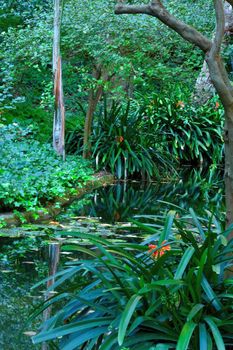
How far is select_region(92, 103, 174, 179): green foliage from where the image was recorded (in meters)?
14.9

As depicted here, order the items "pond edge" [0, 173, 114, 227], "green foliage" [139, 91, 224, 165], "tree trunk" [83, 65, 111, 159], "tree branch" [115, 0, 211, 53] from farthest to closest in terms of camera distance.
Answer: "green foliage" [139, 91, 224, 165]
"tree trunk" [83, 65, 111, 159]
"pond edge" [0, 173, 114, 227]
"tree branch" [115, 0, 211, 53]

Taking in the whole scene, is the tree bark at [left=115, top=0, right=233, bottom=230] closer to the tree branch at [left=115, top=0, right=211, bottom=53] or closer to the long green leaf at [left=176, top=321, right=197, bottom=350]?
the tree branch at [left=115, top=0, right=211, bottom=53]

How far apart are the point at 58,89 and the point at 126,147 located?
2276 mm

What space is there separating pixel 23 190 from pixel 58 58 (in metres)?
4.41

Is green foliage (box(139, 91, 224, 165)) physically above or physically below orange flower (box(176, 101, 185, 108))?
below

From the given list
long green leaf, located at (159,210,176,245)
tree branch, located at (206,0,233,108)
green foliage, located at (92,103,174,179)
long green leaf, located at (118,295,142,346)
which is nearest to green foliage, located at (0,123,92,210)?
green foliage, located at (92,103,174,179)

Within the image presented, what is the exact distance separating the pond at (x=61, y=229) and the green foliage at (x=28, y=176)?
40 cm

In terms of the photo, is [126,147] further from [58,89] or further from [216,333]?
[216,333]

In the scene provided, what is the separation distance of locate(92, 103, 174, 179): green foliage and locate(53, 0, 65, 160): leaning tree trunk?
116 cm

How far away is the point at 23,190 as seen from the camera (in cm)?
970

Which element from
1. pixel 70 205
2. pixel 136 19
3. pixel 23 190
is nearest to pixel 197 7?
pixel 136 19

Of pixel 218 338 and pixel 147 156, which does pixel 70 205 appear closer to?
pixel 147 156

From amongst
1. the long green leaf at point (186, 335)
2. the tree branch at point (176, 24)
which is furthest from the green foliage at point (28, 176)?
the long green leaf at point (186, 335)

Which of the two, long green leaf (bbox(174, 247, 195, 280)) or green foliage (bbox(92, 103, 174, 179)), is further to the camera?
green foliage (bbox(92, 103, 174, 179))
